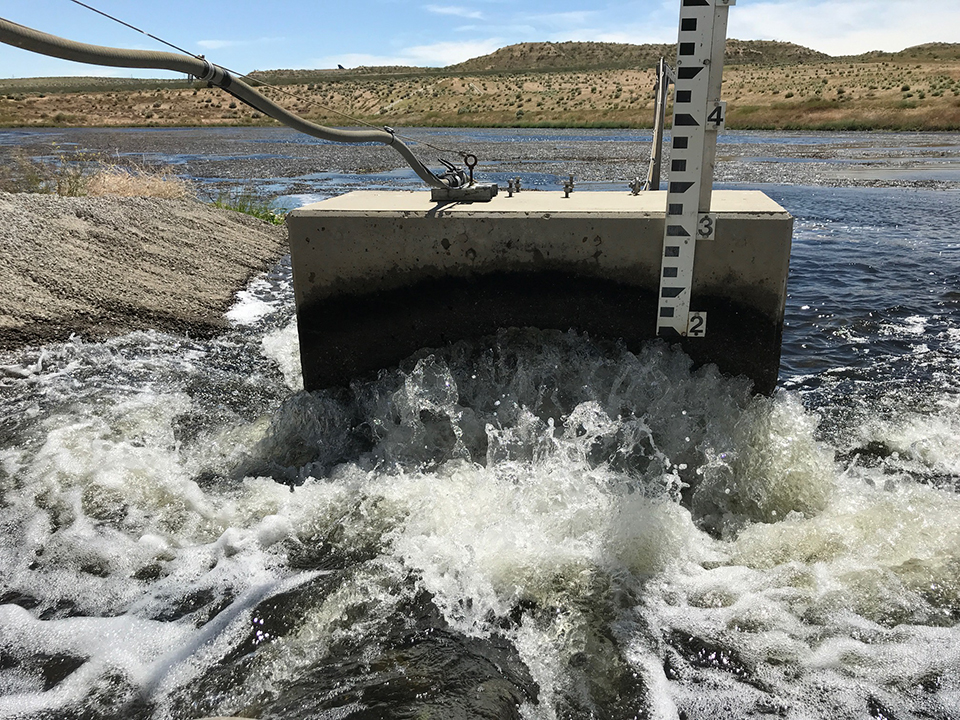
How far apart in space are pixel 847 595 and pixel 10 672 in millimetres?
4274

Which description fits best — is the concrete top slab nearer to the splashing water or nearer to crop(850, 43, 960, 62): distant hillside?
the splashing water

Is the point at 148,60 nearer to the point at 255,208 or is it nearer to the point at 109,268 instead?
the point at 109,268

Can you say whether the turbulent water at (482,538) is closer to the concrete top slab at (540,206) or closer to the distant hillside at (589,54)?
the concrete top slab at (540,206)

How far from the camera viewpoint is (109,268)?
8.55m

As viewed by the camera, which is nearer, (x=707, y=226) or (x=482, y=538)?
(x=482, y=538)

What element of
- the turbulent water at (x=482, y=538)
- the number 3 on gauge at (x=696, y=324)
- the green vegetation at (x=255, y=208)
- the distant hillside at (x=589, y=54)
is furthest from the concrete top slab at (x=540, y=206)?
the distant hillside at (x=589, y=54)

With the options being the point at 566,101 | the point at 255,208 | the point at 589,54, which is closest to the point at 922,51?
the point at 589,54

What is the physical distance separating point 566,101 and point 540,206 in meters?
69.4

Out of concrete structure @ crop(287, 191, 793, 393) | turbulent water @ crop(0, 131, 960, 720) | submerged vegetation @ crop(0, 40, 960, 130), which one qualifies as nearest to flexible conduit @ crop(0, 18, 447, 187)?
concrete structure @ crop(287, 191, 793, 393)

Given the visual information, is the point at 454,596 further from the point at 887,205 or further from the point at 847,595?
the point at 887,205

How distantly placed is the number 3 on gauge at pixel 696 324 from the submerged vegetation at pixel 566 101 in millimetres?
40016

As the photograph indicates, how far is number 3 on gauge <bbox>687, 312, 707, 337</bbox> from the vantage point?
5305 mm

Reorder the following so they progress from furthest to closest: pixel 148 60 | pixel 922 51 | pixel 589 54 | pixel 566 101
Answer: pixel 589 54, pixel 922 51, pixel 566 101, pixel 148 60

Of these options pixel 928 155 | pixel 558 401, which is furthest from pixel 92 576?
pixel 928 155
